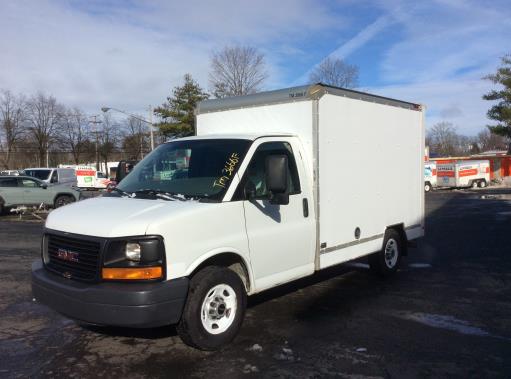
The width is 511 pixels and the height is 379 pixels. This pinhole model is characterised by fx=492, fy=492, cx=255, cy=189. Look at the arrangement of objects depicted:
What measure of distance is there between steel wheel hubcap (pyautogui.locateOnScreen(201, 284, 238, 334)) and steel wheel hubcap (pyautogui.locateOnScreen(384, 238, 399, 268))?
145 inches

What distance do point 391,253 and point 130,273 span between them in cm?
494

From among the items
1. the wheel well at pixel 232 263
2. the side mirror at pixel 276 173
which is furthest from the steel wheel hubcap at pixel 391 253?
the side mirror at pixel 276 173

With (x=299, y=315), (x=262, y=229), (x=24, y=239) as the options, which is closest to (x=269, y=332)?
(x=299, y=315)

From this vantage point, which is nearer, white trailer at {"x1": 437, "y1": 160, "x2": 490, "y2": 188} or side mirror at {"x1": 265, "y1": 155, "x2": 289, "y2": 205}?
side mirror at {"x1": 265, "y1": 155, "x2": 289, "y2": 205}

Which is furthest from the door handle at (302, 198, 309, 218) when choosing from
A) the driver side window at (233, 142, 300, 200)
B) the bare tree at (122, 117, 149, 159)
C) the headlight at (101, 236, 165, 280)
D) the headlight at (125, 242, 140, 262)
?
the bare tree at (122, 117, 149, 159)

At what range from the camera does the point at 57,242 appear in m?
4.69

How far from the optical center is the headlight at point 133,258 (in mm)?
4129

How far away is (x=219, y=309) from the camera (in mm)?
4766

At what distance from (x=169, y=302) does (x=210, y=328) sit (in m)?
0.66

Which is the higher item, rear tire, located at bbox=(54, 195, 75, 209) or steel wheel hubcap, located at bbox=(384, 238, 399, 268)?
rear tire, located at bbox=(54, 195, 75, 209)

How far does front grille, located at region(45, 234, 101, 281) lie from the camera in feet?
13.9

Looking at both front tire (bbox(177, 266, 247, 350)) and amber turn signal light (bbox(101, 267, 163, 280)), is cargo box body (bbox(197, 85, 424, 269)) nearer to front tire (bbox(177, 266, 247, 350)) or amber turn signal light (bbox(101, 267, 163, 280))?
front tire (bbox(177, 266, 247, 350))

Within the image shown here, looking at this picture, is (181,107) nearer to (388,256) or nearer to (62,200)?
(62,200)

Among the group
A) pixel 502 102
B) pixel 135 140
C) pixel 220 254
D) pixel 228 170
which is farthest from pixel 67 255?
pixel 135 140
